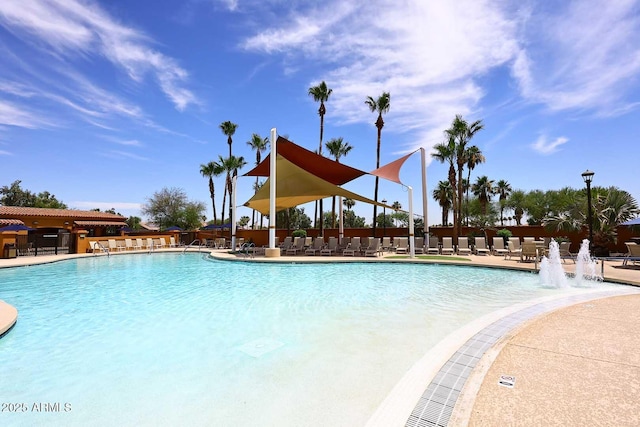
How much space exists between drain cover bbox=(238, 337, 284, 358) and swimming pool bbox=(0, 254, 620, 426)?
3 cm

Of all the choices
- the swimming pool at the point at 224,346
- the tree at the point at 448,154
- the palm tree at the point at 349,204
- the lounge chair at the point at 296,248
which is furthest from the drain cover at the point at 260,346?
the palm tree at the point at 349,204

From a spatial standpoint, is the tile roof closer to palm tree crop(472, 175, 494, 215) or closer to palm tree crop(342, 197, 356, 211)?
palm tree crop(342, 197, 356, 211)

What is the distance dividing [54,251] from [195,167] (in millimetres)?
19054

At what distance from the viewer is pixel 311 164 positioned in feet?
54.6

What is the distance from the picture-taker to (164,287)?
8.59m

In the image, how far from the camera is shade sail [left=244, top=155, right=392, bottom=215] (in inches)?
603

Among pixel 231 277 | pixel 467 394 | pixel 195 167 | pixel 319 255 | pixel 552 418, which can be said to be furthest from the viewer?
pixel 195 167

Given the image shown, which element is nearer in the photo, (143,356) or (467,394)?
(467,394)

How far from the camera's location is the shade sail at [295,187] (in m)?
15.3

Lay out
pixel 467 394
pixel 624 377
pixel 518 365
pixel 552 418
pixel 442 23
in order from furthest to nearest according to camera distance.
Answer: pixel 442 23 < pixel 518 365 < pixel 624 377 < pixel 467 394 < pixel 552 418

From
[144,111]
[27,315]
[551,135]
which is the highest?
[144,111]

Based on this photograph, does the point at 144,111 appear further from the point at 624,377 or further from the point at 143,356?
the point at 624,377

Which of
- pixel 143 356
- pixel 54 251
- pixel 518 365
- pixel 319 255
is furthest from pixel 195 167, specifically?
pixel 518 365

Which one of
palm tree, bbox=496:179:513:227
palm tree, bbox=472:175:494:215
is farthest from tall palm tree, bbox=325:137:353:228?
palm tree, bbox=496:179:513:227
